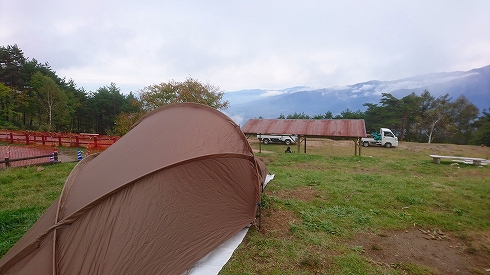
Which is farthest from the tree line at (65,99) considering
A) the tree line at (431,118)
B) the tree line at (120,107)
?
the tree line at (431,118)

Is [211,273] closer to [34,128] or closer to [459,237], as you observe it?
[459,237]

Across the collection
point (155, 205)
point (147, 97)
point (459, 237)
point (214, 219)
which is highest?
point (147, 97)

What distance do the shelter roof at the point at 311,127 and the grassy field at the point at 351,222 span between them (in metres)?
7.32

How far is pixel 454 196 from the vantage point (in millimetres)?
6652

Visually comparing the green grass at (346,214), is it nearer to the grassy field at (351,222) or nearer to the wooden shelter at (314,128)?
the grassy field at (351,222)

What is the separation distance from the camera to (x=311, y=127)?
17250mm

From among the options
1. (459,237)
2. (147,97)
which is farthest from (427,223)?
(147,97)

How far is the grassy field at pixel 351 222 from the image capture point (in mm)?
3652

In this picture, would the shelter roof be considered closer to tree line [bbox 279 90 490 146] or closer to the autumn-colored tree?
the autumn-colored tree

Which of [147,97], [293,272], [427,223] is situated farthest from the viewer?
[147,97]

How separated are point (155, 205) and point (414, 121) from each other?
146 ft

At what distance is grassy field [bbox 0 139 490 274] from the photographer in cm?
365

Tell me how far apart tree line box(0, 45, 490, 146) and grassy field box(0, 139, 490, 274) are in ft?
58.2

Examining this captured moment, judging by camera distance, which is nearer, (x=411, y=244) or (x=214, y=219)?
(x=214, y=219)
